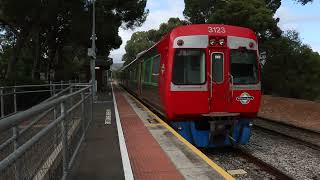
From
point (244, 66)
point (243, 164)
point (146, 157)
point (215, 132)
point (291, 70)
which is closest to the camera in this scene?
point (146, 157)

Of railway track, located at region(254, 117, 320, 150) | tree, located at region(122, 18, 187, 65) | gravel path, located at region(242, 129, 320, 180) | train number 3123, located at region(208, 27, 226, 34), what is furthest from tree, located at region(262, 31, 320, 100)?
tree, located at region(122, 18, 187, 65)

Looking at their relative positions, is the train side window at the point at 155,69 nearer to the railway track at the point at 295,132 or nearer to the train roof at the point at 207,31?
the train roof at the point at 207,31

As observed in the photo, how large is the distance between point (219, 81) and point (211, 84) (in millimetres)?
243

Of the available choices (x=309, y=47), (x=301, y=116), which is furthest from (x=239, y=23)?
(x=301, y=116)

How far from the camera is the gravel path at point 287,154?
10891 mm

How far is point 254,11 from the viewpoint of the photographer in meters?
48.6

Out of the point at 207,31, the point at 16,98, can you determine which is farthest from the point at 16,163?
the point at 16,98

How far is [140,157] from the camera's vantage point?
940 centimetres

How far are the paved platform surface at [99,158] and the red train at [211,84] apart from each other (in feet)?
6.04

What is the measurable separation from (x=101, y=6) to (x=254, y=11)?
14290mm

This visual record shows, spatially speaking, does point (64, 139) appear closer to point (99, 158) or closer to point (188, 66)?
point (99, 158)

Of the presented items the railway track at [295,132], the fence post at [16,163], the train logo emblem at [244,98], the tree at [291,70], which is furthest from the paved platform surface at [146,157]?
the tree at [291,70]

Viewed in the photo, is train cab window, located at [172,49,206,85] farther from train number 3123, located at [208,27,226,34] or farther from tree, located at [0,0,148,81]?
tree, located at [0,0,148,81]

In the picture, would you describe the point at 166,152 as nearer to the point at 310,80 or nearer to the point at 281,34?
the point at 310,80
